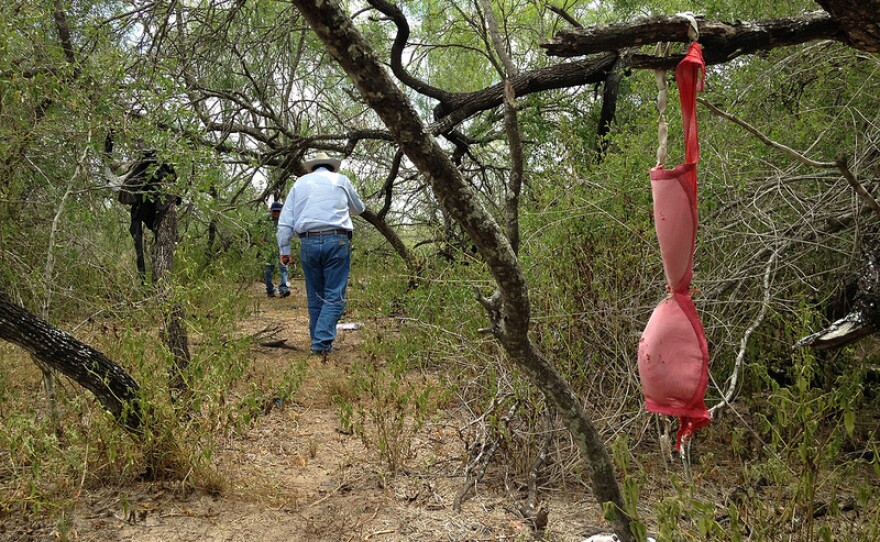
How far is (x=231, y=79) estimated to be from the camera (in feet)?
21.0

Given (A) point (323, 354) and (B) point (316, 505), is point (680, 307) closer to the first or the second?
(B) point (316, 505)

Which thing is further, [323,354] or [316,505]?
[323,354]

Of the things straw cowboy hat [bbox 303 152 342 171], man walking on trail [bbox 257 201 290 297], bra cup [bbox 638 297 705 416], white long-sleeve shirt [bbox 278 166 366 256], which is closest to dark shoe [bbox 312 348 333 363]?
white long-sleeve shirt [bbox 278 166 366 256]

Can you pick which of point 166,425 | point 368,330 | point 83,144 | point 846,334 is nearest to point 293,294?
point 368,330

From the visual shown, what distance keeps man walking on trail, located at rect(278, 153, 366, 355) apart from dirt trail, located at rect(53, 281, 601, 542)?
6.68 ft

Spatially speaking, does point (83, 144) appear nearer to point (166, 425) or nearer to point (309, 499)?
point (166, 425)

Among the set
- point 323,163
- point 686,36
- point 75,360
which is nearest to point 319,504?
Result: point 75,360

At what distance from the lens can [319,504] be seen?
2898mm

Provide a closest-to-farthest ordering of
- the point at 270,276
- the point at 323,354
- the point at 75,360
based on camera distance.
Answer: the point at 75,360
the point at 323,354
the point at 270,276

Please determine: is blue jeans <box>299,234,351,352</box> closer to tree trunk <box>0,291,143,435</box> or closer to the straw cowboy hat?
the straw cowboy hat

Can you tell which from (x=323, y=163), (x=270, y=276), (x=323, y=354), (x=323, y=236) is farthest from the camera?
(x=270, y=276)

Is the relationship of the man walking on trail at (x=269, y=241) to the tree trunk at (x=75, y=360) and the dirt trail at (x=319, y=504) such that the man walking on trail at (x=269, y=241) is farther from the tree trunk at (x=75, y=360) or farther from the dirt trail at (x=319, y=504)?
the tree trunk at (x=75, y=360)

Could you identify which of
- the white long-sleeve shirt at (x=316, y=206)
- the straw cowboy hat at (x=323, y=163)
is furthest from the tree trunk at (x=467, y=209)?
the straw cowboy hat at (x=323, y=163)

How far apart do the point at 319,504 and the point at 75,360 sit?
1.26 meters
